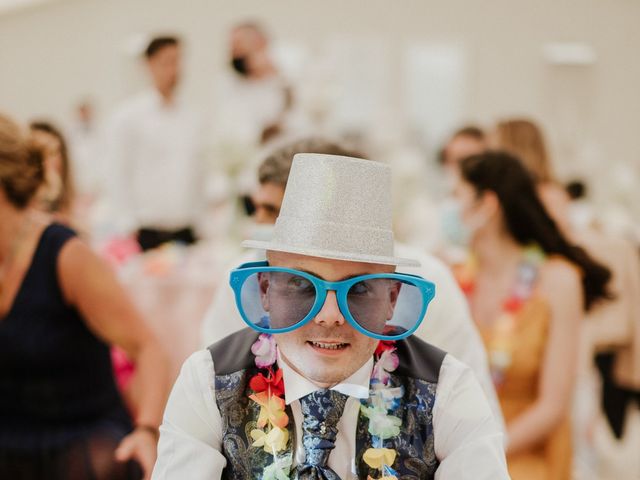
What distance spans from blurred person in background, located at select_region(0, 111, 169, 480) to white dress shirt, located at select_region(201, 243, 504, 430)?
266 mm

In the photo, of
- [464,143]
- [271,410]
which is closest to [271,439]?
[271,410]

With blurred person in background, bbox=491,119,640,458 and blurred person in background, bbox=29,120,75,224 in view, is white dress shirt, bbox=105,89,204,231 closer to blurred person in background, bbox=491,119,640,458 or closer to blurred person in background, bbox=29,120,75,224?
blurred person in background, bbox=29,120,75,224

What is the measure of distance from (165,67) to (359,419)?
3.95m

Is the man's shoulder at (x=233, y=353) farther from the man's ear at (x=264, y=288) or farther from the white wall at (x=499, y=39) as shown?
the white wall at (x=499, y=39)

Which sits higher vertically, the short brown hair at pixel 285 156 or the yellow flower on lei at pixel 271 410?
the short brown hair at pixel 285 156

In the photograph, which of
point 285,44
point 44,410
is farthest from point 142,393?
point 285,44

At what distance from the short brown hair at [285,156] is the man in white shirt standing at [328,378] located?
27.0 inches

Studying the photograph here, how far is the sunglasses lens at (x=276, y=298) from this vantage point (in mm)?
1041

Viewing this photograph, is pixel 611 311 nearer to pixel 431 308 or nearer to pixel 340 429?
pixel 431 308

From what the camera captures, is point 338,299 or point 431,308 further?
point 431,308

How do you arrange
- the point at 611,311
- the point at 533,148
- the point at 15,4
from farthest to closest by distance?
the point at 15,4 < the point at 611,311 < the point at 533,148

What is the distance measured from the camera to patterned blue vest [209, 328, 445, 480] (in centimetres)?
109

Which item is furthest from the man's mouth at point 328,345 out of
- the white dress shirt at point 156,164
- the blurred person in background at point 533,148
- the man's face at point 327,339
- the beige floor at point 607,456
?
the white dress shirt at point 156,164

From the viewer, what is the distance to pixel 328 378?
1.08 m
